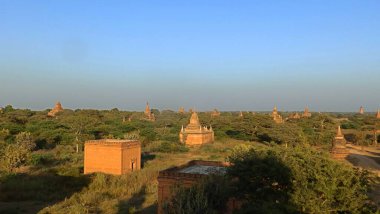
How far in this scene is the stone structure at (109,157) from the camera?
76.5 ft

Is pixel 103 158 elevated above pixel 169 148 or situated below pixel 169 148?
above

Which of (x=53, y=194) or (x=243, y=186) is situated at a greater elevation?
(x=243, y=186)

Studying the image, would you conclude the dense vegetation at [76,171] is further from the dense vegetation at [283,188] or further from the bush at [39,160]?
the dense vegetation at [283,188]

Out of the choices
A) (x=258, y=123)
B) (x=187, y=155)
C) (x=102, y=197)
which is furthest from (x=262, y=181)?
(x=258, y=123)

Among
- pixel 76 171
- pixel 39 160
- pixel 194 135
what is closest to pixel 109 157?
pixel 76 171

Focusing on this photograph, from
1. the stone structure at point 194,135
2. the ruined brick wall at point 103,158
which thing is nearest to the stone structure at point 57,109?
the stone structure at point 194,135

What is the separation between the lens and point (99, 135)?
46531 mm

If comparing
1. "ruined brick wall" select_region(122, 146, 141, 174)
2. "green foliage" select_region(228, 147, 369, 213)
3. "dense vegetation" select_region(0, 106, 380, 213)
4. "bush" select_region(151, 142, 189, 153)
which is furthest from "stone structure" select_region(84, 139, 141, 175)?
"green foliage" select_region(228, 147, 369, 213)

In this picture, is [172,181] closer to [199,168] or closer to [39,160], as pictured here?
[199,168]

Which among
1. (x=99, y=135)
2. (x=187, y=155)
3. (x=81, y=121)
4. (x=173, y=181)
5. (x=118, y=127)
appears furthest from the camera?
(x=118, y=127)

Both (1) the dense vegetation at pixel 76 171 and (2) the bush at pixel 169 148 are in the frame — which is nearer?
(1) the dense vegetation at pixel 76 171

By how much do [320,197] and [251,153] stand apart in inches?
94.3

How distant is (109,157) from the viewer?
2361 centimetres

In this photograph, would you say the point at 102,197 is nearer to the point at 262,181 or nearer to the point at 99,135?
the point at 262,181
